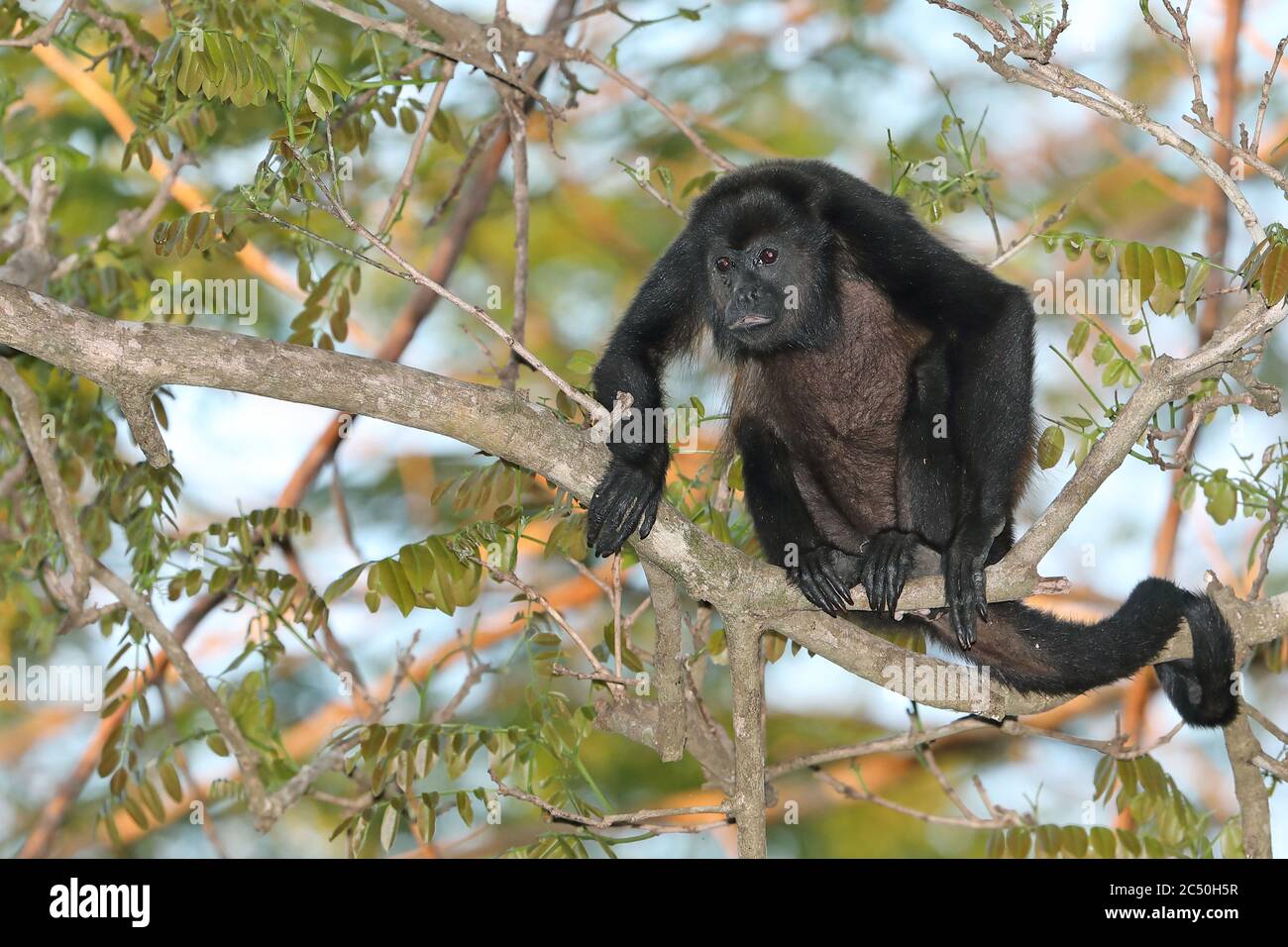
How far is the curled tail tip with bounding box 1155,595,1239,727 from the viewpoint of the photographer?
12.4 ft

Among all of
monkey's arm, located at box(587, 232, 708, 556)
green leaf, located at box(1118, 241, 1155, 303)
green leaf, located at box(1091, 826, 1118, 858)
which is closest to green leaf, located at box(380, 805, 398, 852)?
monkey's arm, located at box(587, 232, 708, 556)

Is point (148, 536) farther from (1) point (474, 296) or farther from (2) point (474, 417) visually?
(1) point (474, 296)

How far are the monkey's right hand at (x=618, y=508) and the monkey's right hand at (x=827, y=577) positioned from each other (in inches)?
19.2

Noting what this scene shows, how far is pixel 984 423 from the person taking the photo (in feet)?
12.4

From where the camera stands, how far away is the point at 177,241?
3322 millimetres

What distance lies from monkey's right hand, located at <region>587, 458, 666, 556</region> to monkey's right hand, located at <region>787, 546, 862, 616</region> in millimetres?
489

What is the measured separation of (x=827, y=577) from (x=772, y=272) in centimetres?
114

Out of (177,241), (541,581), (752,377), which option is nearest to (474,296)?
(541,581)

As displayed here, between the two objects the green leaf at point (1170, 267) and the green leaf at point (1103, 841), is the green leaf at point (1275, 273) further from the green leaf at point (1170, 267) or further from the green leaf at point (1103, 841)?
the green leaf at point (1103, 841)

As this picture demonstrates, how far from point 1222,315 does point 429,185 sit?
5226 mm

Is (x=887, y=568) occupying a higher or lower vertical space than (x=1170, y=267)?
lower

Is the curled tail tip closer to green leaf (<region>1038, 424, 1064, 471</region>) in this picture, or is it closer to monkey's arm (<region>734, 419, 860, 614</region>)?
green leaf (<region>1038, 424, 1064, 471</region>)

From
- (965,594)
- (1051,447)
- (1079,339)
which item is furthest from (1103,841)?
(1079,339)

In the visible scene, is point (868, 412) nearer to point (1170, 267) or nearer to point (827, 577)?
point (827, 577)
